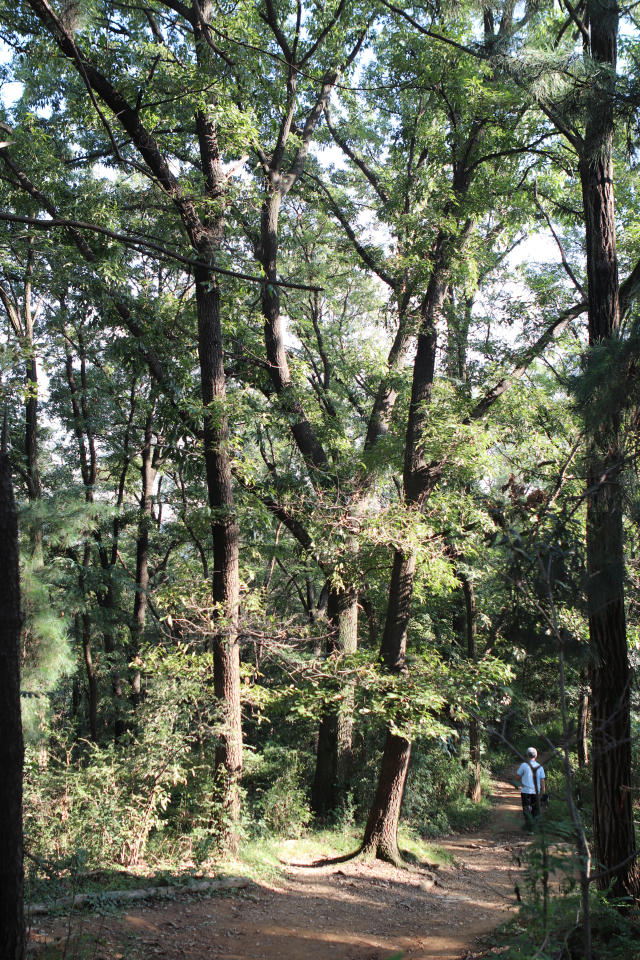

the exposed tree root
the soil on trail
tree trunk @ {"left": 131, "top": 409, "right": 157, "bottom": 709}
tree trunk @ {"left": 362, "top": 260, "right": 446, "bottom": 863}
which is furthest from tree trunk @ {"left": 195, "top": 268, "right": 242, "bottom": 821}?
tree trunk @ {"left": 131, "top": 409, "right": 157, "bottom": 709}

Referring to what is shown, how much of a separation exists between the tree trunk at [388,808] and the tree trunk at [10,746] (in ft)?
22.1

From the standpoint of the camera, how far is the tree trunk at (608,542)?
4917mm

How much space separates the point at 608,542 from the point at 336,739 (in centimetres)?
780

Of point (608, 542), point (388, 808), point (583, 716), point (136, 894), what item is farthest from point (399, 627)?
point (583, 716)

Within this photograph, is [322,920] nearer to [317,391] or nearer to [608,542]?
[608,542]

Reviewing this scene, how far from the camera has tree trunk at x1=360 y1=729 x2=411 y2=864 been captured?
8922 mm

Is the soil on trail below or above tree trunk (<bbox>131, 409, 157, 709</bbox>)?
below

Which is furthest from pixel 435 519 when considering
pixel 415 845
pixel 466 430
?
pixel 415 845

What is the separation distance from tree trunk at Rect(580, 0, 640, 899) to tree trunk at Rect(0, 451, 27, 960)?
3.84 metres

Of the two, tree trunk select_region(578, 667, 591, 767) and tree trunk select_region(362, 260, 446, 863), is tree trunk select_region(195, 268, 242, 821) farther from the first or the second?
tree trunk select_region(578, 667, 591, 767)

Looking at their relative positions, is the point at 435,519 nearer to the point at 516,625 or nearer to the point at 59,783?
the point at 516,625

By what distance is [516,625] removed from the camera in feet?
12.9

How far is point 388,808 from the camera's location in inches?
352

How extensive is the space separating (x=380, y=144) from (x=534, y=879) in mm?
13321
